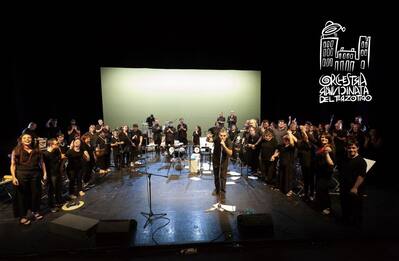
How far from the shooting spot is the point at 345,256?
14.3ft

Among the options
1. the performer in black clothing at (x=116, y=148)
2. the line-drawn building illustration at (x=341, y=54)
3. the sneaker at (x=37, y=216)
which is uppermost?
the line-drawn building illustration at (x=341, y=54)

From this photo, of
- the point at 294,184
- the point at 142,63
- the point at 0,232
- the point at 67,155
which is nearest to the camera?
the point at 0,232

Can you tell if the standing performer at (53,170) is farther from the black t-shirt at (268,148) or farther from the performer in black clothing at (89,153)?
the black t-shirt at (268,148)

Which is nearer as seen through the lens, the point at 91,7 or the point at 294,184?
the point at 294,184

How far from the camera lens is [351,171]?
5059 millimetres

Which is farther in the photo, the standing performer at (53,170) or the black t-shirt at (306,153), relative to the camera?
the black t-shirt at (306,153)

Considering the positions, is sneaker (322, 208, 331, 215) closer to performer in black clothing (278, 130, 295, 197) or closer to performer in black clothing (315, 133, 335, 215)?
performer in black clothing (315, 133, 335, 215)

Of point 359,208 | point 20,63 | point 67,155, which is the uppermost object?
point 20,63

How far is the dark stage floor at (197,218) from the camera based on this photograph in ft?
15.6

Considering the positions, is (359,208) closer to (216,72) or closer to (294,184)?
(294,184)

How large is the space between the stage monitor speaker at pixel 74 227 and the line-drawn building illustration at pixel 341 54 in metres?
13.2

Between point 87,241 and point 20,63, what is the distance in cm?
983

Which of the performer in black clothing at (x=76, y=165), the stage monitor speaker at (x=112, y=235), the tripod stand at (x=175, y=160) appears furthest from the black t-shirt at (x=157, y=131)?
the stage monitor speaker at (x=112, y=235)

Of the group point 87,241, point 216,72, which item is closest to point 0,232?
point 87,241
